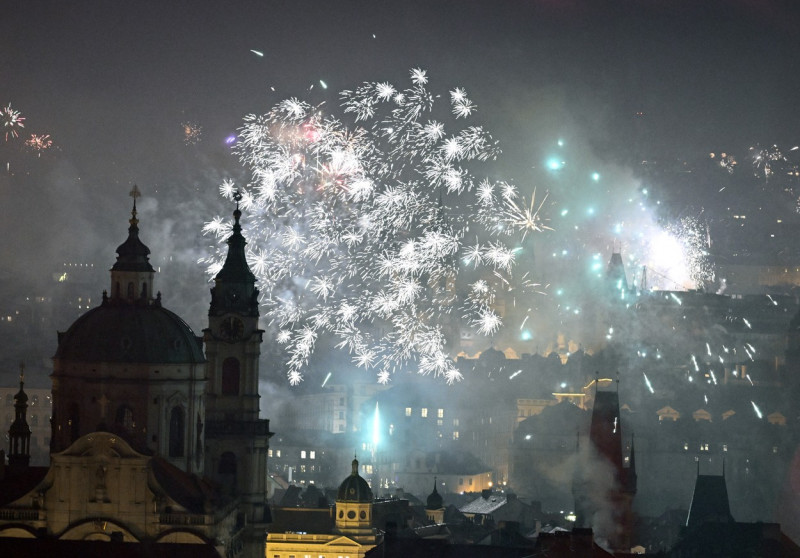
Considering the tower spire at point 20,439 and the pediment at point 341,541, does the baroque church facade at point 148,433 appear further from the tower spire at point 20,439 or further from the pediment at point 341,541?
the pediment at point 341,541

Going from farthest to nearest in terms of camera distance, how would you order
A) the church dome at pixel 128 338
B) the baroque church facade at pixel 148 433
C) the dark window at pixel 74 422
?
1. the church dome at pixel 128 338
2. the dark window at pixel 74 422
3. the baroque church facade at pixel 148 433

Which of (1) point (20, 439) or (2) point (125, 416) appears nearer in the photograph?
(2) point (125, 416)

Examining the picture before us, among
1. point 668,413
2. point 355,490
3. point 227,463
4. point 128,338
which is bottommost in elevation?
point 227,463

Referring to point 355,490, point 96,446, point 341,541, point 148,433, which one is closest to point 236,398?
point 148,433

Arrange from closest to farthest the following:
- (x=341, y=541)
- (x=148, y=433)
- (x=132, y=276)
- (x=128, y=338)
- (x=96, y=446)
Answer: (x=96, y=446)
(x=148, y=433)
(x=128, y=338)
(x=132, y=276)
(x=341, y=541)

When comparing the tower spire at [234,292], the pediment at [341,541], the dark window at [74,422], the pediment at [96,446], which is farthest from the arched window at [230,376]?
the pediment at [341,541]

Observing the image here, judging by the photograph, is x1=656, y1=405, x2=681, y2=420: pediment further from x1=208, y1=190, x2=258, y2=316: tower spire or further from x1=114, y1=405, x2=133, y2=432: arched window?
x1=114, y1=405, x2=133, y2=432: arched window

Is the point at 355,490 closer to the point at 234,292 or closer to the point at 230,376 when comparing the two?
the point at 230,376
